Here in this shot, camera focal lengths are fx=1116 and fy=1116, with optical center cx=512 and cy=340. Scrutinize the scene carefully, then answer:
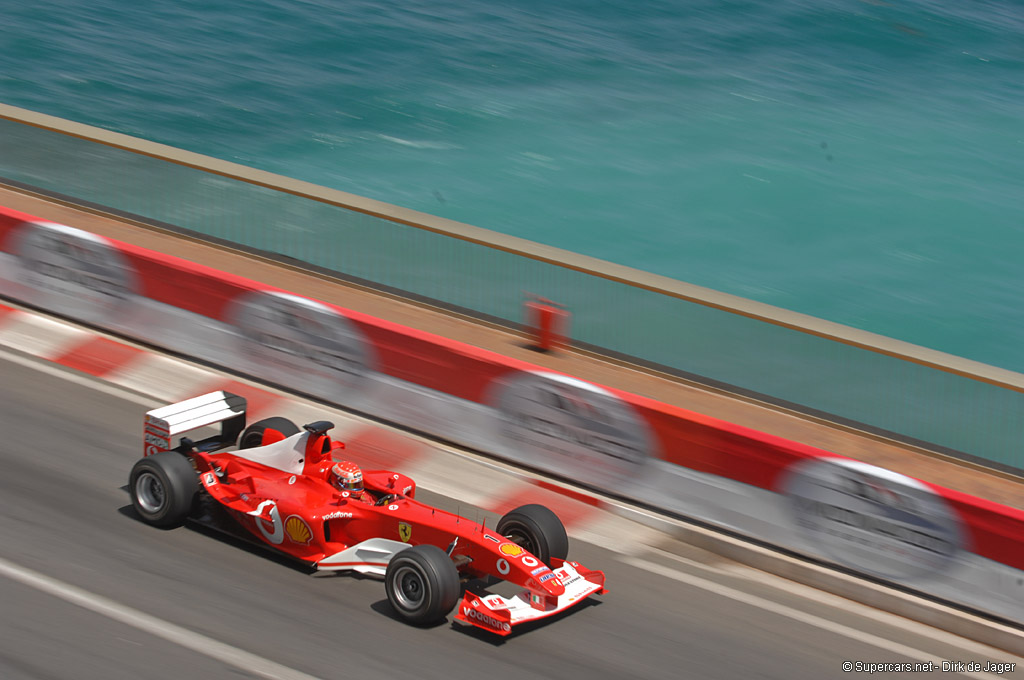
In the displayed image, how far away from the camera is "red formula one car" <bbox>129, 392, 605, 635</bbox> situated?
798 cm

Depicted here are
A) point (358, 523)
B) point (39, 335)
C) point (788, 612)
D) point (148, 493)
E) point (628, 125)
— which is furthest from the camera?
point (628, 125)

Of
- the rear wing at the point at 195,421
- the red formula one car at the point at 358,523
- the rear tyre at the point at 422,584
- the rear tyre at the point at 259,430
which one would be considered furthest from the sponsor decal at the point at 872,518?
the rear wing at the point at 195,421

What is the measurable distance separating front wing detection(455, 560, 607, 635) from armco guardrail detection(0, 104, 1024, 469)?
3509 mm

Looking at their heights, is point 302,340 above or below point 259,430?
above

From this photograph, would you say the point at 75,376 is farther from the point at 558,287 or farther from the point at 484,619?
the point at 484,619

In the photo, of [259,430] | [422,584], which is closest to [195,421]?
[259,430]

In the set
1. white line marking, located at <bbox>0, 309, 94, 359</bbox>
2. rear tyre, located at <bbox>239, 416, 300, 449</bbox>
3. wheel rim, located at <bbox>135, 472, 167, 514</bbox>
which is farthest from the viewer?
white line marking, located at <bbox>0, 309, 94, 359</bbox>

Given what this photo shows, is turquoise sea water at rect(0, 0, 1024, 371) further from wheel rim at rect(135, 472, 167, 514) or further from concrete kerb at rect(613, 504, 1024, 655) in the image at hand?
wheel rim at rect(135, 472, 167, 514)

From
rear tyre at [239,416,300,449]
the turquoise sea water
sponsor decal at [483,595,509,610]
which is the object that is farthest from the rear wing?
the turquoise sea water

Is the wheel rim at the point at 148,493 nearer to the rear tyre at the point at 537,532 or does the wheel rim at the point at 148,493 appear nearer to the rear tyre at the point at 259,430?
the rear tyre at the point at 259,430

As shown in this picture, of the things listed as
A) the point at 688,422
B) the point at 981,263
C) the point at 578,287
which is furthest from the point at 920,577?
the point at 981,263

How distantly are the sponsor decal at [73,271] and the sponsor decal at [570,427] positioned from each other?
4732 millimetres

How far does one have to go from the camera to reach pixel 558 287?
1189cm

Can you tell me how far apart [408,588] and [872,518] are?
388 centimetres
